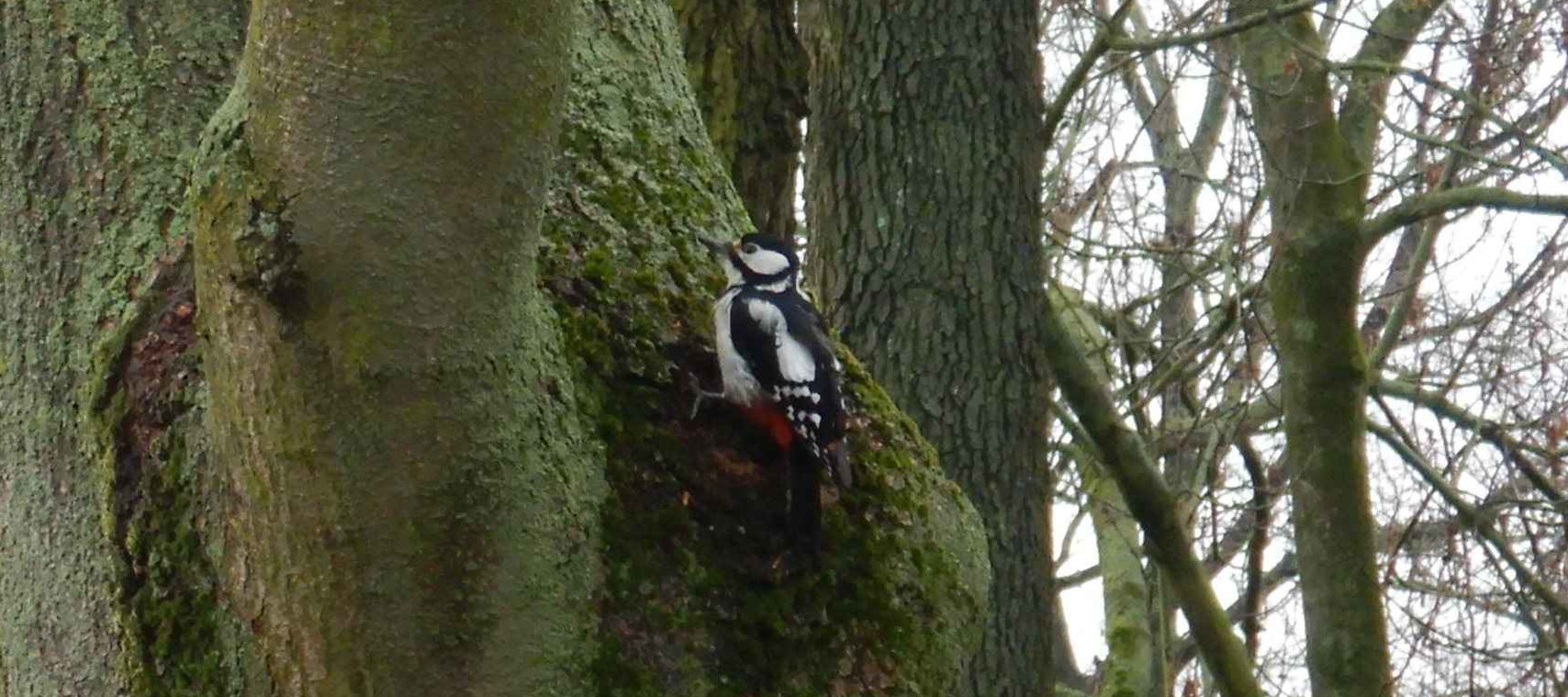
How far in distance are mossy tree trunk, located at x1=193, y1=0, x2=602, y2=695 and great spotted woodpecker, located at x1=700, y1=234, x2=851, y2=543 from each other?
491 millimetres

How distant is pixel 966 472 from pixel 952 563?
2706 millimetres

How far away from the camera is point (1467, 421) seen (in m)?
7.20

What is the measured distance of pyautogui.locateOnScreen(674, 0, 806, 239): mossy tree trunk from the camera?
4.07m

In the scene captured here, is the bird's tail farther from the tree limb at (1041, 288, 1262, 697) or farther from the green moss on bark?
the tree limb at (1041, 288, 1262, 697)

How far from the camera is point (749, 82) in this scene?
4.08 metres

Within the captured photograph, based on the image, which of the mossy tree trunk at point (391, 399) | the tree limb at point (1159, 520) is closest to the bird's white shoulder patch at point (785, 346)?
the mossy tree trunk at point (391, 399)

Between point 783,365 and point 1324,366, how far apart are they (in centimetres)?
370

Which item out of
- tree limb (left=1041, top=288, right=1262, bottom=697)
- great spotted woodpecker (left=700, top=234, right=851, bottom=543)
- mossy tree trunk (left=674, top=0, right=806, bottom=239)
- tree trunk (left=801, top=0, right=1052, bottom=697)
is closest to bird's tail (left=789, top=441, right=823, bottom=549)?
great spotted woodpecker (left=700, top=234, right=851, bottom=543)

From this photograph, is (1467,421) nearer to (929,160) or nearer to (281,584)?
(929,160)

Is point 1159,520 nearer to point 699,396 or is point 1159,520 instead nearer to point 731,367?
point 731,367

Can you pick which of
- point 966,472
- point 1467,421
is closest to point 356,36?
point 966,472

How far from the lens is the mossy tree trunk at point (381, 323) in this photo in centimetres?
162

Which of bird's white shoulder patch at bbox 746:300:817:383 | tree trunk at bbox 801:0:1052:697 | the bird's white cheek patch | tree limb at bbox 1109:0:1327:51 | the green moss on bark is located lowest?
the green moss on bark

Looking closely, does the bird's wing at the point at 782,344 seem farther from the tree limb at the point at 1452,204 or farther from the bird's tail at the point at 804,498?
the tree limb at the point at 1452,204
